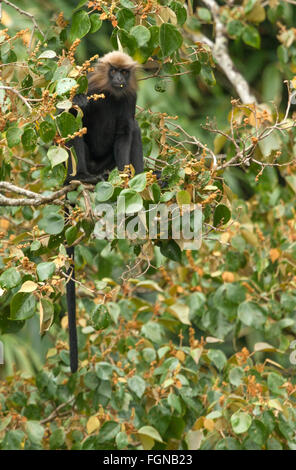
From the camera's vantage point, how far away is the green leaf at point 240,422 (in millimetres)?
2117

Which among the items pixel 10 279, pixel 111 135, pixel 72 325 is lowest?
pixel 72 325

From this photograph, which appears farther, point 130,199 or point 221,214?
point 221,214

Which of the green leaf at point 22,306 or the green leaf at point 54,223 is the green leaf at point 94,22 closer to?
the green leaf at point 54,223

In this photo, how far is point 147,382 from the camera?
100 inches

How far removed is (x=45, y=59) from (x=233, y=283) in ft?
3.92

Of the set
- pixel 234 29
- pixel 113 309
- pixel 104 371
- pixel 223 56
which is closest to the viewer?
pixel 104 371

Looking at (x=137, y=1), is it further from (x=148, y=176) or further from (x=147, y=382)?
(x=147, y=382)

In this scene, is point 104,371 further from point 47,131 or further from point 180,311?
point 47,131

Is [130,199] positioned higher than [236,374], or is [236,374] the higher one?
[130,199]

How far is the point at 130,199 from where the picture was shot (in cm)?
171

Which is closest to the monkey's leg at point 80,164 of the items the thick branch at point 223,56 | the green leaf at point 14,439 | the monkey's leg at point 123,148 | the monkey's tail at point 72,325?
the monkey's leg at point 123,148

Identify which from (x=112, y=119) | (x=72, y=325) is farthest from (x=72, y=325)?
(x=112, y=119)

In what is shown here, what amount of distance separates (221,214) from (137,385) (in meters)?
0.72
